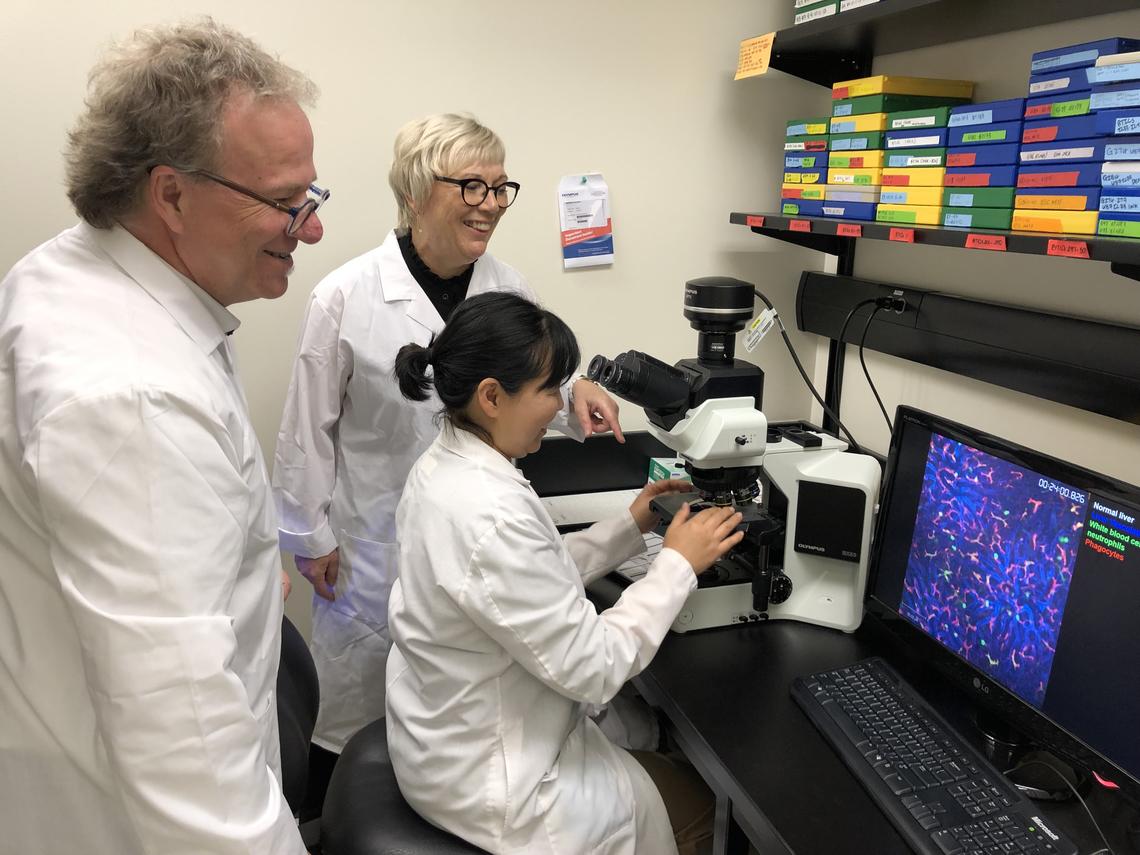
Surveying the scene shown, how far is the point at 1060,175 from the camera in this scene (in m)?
1.22

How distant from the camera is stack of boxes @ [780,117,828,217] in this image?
5.96 ft

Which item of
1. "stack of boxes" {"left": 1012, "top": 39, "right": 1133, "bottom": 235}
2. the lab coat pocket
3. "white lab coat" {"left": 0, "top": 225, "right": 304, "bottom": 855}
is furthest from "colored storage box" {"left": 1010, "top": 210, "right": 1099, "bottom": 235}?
the lab coat pocket

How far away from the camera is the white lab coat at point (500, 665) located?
3.56 ft

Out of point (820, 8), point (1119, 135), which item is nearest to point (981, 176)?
point (1119, 135)

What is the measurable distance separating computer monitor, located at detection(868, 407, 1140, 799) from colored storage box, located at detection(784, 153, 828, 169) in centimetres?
78

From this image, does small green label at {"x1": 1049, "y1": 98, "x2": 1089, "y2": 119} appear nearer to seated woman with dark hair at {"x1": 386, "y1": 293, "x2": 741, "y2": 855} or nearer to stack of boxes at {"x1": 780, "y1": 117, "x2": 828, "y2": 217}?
stack of boxes at {"x1": 780, "y1": 117, "x2": 828, "y2": 217}

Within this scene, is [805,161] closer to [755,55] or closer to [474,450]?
[755,55]

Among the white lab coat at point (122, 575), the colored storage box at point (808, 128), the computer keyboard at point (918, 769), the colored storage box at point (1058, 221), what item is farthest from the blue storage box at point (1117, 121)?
the white lab coat at point (122, 575)

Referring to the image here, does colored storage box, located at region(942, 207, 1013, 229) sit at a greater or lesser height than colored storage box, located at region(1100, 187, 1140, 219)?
lesser

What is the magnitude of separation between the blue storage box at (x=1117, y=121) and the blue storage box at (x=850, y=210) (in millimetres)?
525

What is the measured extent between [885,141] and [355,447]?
124 centimetres

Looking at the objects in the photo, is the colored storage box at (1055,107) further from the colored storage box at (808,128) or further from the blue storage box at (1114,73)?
the colored storage box at (808,128)

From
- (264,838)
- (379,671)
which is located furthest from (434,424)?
(264,838)

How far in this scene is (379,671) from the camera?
5.90 ft
